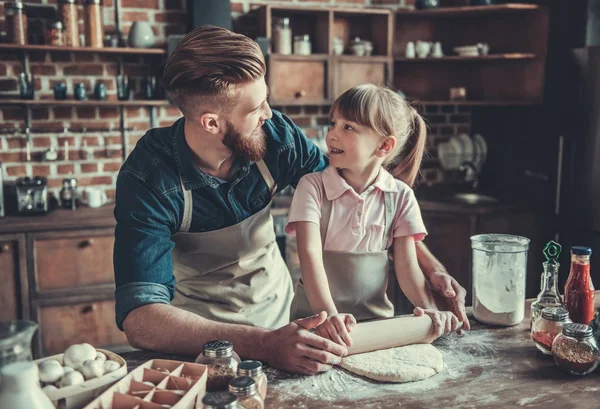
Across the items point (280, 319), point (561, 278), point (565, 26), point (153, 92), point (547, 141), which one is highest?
point (565, 26)

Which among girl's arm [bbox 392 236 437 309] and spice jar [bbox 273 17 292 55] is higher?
spice jar [bbox 273 17 292 55]

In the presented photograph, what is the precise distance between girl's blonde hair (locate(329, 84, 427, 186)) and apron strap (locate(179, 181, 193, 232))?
48 centimetres

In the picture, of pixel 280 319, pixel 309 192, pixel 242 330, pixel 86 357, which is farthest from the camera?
pixel 280 319

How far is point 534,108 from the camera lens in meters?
3.82

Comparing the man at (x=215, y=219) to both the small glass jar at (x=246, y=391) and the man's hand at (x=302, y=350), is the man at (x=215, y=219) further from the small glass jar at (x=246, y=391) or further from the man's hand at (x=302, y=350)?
the small glass jar at (x=246, y=391)

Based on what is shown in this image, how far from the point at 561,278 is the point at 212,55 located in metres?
2.69

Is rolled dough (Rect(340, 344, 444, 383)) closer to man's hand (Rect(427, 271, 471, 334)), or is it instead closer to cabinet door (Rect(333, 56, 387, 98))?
man's hand (Rect(427, 271, 471, 334))

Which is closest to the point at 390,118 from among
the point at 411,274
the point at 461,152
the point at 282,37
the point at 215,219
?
the point at 411,274

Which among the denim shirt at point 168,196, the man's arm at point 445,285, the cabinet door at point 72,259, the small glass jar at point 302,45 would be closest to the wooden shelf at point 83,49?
the small glass jar at point 302,45

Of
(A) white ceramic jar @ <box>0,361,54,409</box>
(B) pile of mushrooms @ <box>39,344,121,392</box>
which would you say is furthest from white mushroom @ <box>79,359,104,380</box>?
(A) white ceramic jar @ <box>0,361,54,409</box>

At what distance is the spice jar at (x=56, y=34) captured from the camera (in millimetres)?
3297

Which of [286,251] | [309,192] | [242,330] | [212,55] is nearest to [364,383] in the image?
[242,330]

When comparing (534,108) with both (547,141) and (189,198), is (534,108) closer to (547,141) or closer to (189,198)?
(547,141)

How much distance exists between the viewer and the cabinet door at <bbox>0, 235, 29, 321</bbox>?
10.0 ft
